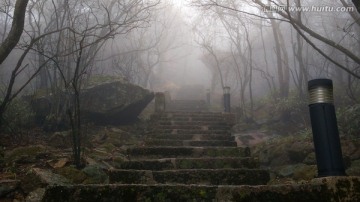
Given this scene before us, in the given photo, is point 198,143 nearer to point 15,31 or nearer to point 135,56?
point 15,31

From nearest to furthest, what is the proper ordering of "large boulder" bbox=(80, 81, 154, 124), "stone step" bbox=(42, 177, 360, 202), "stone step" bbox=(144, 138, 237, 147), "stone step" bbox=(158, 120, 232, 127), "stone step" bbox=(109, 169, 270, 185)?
"stone step" bbox=(42, 177, 360, 202) → "stone step" bbox=(109, 169, 270, 185) → "stone step" bbox=(144, 138, 237, 147) → "stone step" bbox=(158, 120, 232, 127) → "large boulder" bbox=(80, 81, 154, 124)

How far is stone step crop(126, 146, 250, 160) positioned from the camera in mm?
5605

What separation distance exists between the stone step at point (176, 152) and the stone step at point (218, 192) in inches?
108

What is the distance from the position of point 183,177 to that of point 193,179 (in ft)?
0.50

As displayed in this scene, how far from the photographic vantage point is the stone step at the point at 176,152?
A: 5.61m

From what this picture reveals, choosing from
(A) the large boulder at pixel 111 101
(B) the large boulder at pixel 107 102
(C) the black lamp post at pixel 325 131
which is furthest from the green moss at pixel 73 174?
(A) the large boulder at pixel 111 101

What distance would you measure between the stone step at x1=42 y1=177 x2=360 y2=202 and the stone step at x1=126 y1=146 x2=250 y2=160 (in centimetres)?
274

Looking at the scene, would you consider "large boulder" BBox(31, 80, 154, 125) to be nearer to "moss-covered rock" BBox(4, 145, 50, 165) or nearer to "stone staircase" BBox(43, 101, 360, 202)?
"stone staircase" BBox(43, 101, 360, 202)

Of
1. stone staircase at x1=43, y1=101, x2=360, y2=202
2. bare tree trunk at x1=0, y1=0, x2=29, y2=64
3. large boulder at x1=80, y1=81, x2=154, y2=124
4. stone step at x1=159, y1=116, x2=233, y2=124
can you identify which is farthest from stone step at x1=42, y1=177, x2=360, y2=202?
large boulder at x1=80, y1=81, x2=154, y2=124

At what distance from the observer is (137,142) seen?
9.25 metres

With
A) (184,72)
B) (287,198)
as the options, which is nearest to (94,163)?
(287,198)

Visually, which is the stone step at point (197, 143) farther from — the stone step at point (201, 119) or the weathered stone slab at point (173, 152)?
the stone step at point (201, 119)

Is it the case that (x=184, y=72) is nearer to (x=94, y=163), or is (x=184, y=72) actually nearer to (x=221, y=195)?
(x=94, y=163)

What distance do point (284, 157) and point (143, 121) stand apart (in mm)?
5920
